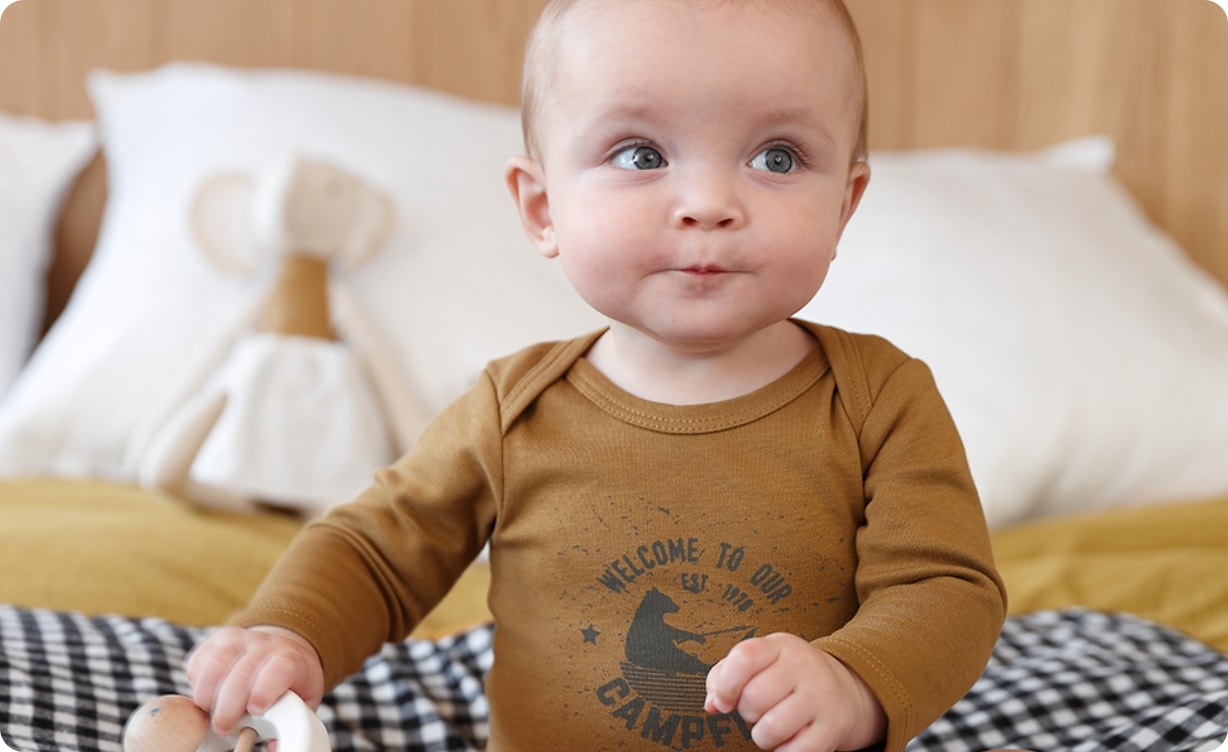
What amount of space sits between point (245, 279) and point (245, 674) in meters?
1.00

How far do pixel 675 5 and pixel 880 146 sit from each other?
4.75 feet

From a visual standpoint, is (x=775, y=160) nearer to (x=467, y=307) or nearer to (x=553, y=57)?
(x=553, y=57)

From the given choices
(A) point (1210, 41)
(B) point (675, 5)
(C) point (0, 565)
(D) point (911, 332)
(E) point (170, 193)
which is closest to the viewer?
(B) point (675, 5)

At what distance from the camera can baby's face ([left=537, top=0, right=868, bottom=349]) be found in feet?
2.21

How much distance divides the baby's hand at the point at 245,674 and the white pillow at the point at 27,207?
1.17 metres

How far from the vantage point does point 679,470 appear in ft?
2.45

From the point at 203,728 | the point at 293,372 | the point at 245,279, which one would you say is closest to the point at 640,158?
the point at 203,728

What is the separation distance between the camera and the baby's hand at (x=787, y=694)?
585 millimetres

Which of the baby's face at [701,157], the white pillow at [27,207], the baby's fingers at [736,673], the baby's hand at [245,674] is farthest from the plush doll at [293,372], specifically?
the baby's fingers at [736,673]

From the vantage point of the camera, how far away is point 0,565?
1.08m

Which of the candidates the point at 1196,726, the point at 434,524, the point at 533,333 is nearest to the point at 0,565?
the point at 434,524

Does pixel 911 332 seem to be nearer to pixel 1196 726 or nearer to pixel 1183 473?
pixel 1183 473

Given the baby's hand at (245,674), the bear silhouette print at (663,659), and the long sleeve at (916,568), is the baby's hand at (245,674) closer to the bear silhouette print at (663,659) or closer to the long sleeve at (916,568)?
the bear silhouette print at (663,659)

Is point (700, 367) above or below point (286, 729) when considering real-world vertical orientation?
above
